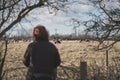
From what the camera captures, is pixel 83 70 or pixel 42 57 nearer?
pixel 42 57

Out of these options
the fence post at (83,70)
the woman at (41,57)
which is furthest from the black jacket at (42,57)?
the fence post at (83,70)

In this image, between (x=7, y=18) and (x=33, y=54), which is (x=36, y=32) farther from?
(x=7, y=18)

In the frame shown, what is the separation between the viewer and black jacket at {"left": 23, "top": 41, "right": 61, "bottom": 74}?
799 cm

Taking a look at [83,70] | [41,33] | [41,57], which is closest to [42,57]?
[41,57]

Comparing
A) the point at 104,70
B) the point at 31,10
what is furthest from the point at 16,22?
the point at 104,70

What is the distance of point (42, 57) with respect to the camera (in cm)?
799

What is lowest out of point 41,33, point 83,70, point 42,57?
point 83,70

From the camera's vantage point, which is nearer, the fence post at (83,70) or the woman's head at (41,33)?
the woman's head at (41,33)

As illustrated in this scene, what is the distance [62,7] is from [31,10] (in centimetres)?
112

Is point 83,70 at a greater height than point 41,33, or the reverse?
point 41,33

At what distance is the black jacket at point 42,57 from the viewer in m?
7.99

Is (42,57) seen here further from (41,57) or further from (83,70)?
(83,70)

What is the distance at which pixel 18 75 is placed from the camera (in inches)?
503

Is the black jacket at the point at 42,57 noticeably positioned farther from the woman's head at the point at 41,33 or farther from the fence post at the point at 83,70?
the fence post at the point at 83,70
